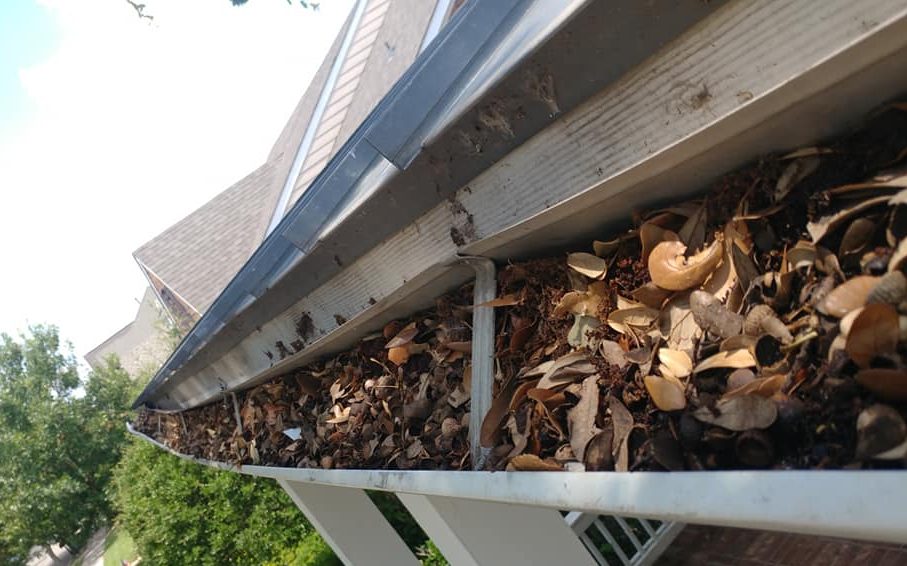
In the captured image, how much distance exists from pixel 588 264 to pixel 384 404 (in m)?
1.13

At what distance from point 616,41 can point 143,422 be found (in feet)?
28.3

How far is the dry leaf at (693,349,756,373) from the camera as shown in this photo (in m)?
1.00

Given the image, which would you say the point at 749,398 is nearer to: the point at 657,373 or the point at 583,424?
the point at 657,373

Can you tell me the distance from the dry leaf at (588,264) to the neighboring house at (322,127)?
239 centimetres

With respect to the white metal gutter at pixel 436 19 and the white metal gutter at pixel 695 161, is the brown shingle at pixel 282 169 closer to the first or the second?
the white metal gutter at pixel 436 19

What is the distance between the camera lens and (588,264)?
4.72ft

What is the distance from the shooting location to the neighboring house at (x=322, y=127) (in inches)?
170

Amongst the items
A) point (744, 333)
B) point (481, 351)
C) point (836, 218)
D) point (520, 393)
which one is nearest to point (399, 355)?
point (481, 351)

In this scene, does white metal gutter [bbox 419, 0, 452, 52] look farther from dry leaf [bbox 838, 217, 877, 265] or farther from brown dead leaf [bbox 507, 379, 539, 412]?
dry leaf [bbox 838, 217, 877, 265]

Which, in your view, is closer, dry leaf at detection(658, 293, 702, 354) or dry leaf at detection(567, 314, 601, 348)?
dry leaf at detection(658, 293, 702, 354)

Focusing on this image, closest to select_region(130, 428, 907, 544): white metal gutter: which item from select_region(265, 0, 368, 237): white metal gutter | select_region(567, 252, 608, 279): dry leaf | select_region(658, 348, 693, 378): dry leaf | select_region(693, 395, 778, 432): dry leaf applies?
select_region(693, 395, 778, 432): dry leaf

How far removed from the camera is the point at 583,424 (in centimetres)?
126

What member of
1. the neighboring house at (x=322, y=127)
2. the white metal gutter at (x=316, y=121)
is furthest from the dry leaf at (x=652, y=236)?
the white metal gutter at (x=316, y=121)

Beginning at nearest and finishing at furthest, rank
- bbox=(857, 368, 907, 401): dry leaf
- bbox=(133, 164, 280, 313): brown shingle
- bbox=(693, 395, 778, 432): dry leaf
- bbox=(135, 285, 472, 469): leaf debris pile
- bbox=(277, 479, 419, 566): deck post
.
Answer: bbox=(857, 368, 907, 401): dry leaf
bbox=(693, 395, 778, 432): dry leaf
bbox=(135, 285, 472, 469): leaf debris pile
bbox=(277, 479, 419, 566): deck post
bbox=(133, 164, 280, 313): brown shingle
